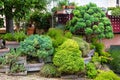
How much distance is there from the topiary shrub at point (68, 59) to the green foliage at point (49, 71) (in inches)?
7.7

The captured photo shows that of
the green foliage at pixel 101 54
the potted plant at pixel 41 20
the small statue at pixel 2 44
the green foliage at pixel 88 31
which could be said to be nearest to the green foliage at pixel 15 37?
the small statue at pixel 2 44

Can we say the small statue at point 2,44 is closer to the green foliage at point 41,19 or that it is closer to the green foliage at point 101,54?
the green foliage at point 41,19

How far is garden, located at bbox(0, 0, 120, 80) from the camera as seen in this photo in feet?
29.8

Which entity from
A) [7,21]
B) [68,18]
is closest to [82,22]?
[68,18]

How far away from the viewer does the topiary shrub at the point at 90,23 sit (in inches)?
432

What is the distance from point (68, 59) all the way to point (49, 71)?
650mm

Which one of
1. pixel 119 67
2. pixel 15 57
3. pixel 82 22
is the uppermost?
pixel 82 22

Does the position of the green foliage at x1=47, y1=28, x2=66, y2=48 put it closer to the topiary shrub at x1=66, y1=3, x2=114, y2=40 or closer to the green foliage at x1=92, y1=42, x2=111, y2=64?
the topiary shrub at x1=66, y1=3, x2=114, y2=40

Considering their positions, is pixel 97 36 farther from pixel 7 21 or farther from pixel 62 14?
pixel 7 21

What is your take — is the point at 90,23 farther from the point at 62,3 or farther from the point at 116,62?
the point at 62,3

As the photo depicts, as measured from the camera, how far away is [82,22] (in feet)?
36.1

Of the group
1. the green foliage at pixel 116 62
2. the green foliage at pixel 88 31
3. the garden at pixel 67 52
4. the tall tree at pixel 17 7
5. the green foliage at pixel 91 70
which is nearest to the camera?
the garden at pixel 67 52

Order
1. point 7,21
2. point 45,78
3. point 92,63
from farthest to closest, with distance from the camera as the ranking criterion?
point 7,21 → point 92,63 → point 45,78

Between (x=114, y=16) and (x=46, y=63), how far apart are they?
4.15 m
